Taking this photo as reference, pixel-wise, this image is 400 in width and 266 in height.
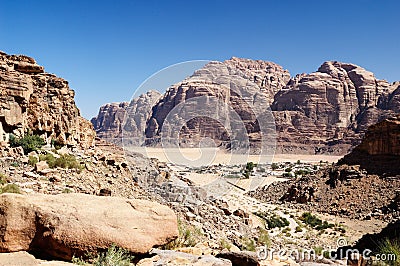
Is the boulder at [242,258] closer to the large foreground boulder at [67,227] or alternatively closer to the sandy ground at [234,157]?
the large foreground boulder at [67,227]

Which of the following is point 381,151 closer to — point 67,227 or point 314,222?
point 314,222

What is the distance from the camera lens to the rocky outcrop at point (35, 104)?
1670 cm

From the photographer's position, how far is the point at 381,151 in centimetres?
3212

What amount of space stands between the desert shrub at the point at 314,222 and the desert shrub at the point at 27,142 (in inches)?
643

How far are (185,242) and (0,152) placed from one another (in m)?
10.0

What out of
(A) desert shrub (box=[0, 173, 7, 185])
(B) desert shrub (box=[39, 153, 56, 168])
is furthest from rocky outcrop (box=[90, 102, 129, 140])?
(A) desert shrub (box=[0, 173, 7, 185])

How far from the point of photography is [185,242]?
7535mm

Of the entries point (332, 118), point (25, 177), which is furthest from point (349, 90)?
point (25, 177)

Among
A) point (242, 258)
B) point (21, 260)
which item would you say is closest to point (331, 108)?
point (242, 258)

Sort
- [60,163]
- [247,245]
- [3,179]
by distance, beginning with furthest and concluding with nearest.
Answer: [60,163] < [247,245] < [3,179]

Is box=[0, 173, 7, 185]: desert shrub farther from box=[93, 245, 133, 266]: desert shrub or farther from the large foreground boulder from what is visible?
box=[93, 245, 133, 266]: desert shrub

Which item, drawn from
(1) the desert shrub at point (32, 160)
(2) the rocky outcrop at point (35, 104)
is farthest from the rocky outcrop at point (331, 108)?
(1) the desert shrub at point (32, 160)

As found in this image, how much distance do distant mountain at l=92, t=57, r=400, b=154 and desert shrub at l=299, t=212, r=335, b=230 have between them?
54.6 metres

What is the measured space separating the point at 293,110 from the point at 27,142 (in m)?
108
